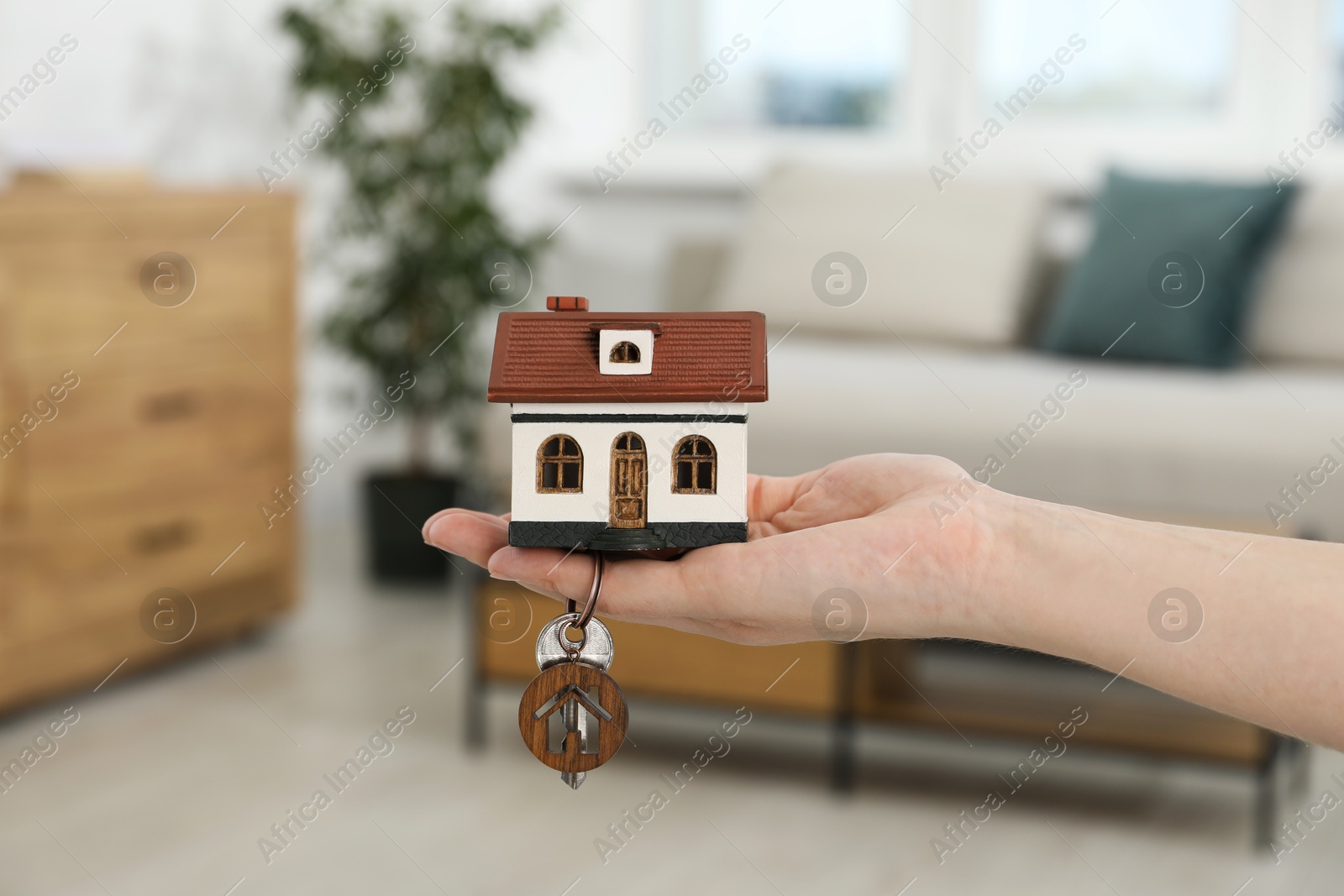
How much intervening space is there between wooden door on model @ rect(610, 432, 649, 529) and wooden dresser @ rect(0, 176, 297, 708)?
181 cm

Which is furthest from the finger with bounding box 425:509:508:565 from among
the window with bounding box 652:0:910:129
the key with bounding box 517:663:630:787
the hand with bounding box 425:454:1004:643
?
the window with bounding box 652:0:910:129

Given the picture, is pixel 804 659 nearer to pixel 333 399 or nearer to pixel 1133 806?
pixel 1133 806

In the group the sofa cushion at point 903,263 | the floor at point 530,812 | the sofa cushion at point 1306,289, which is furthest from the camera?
the sofa cushion at point 903,263

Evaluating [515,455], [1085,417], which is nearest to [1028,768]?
[1085,417]

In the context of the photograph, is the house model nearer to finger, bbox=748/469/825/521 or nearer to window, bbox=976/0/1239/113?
finger, bbox=748/469/825/521

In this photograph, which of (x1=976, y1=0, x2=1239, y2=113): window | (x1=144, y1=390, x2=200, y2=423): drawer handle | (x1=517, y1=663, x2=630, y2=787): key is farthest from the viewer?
(x1=976, y1=0, x2=1239, y2=113): window

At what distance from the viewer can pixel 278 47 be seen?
11.7 feet

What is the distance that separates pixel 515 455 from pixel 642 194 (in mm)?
3256

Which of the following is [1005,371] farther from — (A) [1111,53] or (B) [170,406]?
(B) [170,406]

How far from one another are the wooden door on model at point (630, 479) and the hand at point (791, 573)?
0.10 ft

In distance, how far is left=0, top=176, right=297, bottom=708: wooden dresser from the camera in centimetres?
237

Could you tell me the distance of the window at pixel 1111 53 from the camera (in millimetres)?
3572

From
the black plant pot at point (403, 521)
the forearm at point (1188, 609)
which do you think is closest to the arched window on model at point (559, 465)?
the forearm at point (1188, 609)

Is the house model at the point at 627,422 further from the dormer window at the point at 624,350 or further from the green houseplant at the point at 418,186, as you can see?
the green houseplant at the point at 418,186
